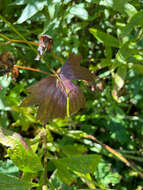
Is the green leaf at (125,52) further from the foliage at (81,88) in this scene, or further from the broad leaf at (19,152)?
the broad leaf at (19,152)

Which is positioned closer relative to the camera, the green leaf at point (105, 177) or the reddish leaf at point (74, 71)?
the reddish leaf at point (74, 71)

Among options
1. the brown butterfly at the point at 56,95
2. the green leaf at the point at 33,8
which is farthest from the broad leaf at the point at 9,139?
the green leaf at the point at 33,8

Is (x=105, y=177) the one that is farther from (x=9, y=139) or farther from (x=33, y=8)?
(x=33, y=8)

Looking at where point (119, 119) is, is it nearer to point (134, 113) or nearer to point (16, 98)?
point (134, 113)

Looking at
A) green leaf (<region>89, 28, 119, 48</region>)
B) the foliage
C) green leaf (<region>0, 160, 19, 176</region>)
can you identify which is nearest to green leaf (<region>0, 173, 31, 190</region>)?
the foliage

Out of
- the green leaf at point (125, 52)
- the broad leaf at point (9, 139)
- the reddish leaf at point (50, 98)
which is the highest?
the green leaf at point (125, 52)

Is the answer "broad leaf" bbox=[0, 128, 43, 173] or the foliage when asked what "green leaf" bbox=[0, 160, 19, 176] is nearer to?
the foliage
